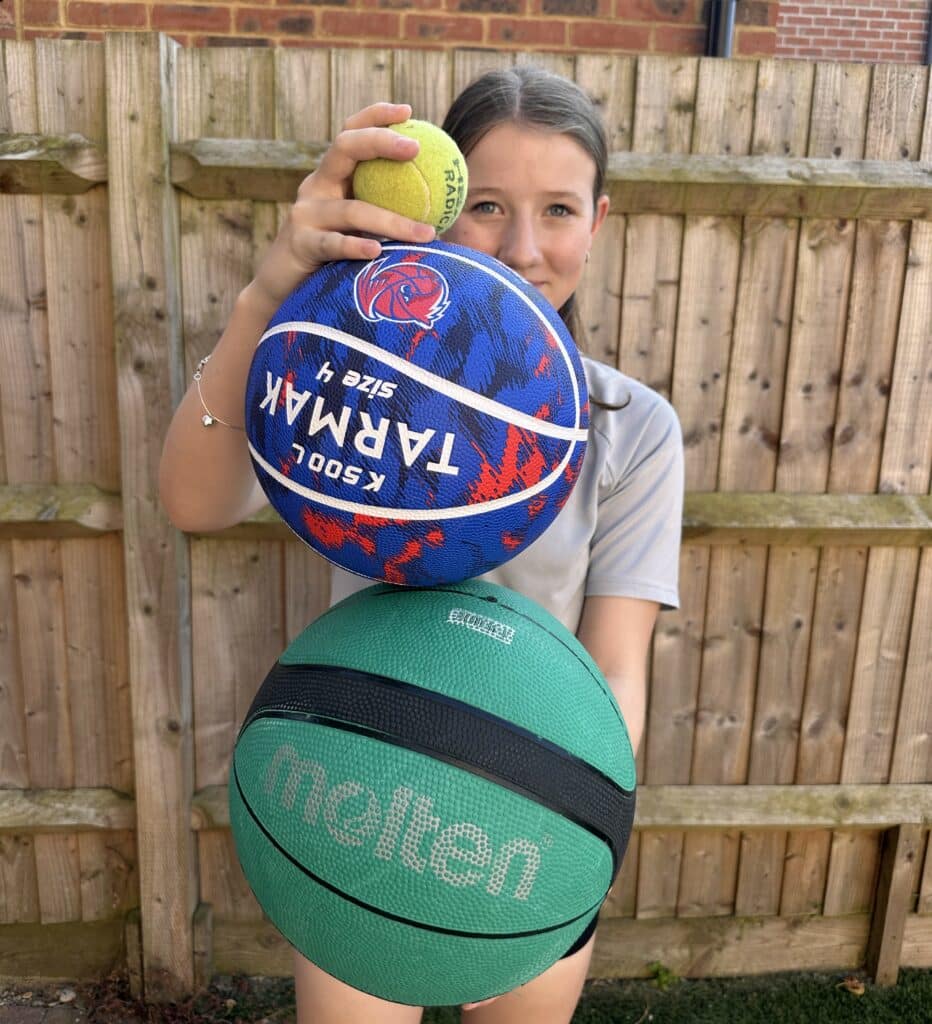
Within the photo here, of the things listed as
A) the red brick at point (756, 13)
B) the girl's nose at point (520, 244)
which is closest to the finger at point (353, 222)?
the girl's nose at point (520, 244)

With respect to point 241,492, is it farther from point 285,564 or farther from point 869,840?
point 869,840

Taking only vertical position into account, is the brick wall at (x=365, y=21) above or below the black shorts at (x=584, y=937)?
above

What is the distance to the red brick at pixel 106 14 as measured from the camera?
14.0 feet

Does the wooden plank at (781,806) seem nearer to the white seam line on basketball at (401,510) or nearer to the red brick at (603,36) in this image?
the white seam line on basketball at (401,510)

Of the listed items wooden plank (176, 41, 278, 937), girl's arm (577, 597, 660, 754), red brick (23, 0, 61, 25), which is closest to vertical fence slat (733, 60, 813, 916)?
girl's arm (577, 597, 660, 754)

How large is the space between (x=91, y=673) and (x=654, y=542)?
7.72ft

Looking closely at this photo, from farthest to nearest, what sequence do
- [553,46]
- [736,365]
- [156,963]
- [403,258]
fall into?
[553,46]
[156,963]
[736,365]
[403,258]

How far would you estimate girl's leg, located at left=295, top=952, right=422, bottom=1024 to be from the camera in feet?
5.37

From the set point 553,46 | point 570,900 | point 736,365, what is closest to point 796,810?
point 736,365

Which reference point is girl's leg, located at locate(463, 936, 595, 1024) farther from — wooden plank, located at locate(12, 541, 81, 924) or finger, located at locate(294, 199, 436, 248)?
wooden plank, located at locate(12, 541, 81, 924)

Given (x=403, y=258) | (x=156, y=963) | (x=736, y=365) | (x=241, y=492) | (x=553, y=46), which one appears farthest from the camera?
(x=553, y=46)

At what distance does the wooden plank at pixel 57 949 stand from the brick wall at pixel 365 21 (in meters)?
3.99

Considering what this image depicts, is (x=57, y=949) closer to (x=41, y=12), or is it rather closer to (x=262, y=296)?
(x=262, y=296)

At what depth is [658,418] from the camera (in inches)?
74.3
